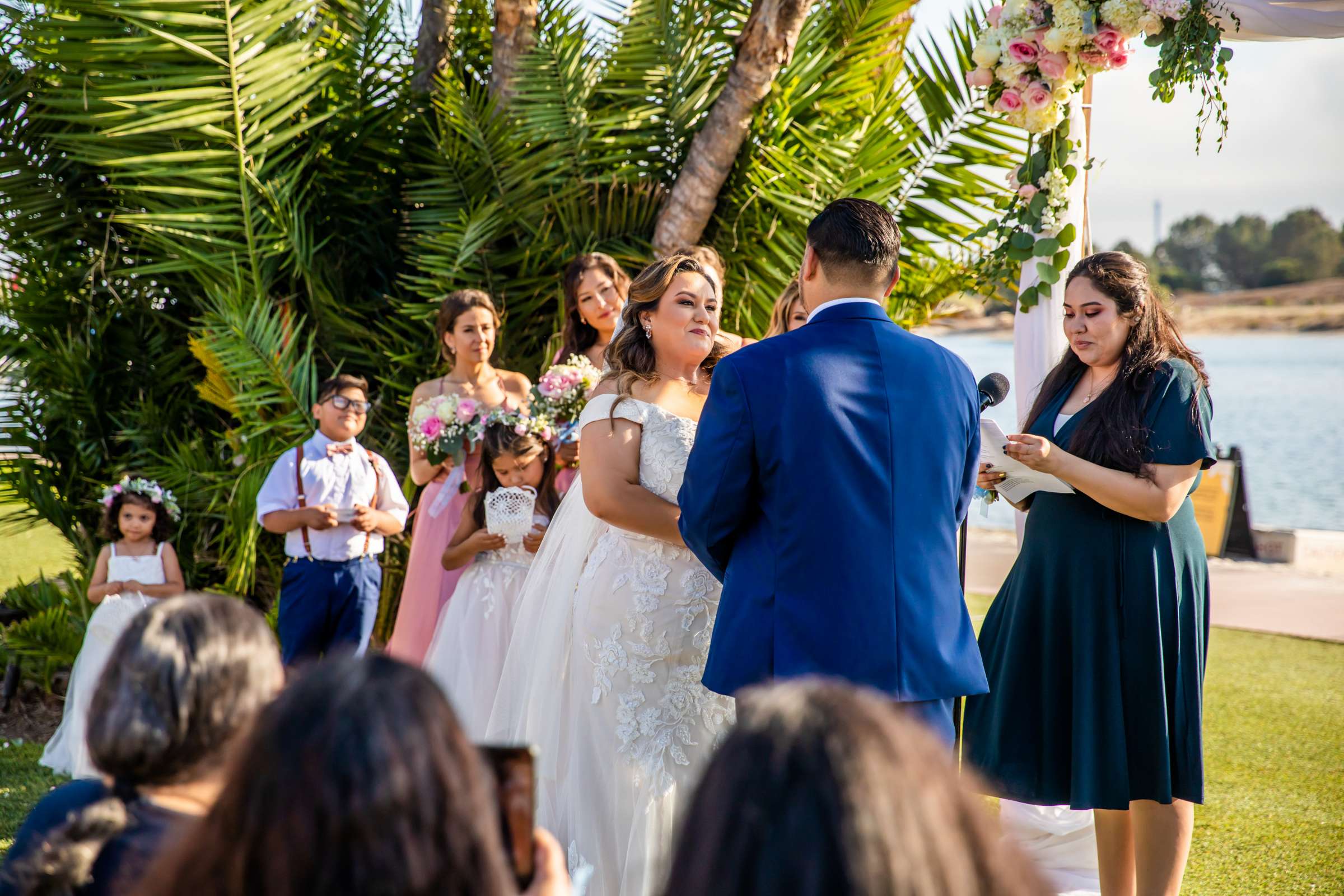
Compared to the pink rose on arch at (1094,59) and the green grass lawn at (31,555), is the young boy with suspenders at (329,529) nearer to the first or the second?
the pink rose on arch at (1094,59)

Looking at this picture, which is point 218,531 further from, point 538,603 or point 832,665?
point 832,665

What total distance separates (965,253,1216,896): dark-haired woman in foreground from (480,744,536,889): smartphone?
91.2 inches

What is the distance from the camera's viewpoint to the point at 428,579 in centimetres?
562

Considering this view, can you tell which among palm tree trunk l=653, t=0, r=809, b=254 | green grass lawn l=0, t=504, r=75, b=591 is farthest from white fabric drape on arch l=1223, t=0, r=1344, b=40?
green grass lawn l=0, t=504, r=75, b=591

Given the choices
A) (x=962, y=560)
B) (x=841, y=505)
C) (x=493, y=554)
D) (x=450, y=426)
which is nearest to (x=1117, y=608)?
(x=962, y=560)

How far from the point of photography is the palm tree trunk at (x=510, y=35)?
7.25 m

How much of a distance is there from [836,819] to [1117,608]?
266cm

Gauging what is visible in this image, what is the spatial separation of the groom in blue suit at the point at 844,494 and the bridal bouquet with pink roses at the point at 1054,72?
1.75 metres

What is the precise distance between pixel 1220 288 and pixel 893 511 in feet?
249

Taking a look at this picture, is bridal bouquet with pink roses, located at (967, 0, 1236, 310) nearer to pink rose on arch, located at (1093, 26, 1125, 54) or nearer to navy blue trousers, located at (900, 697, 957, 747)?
pink rose on arch, located at (1093, 26, 1125, 54)

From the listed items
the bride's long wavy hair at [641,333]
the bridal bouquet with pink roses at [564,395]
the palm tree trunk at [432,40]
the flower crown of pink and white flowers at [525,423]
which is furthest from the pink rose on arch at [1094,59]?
the palm tree trunk at [432,40]

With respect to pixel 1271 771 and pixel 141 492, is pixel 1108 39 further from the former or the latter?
pixel 141 492

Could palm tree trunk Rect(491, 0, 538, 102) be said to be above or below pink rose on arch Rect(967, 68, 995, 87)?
above

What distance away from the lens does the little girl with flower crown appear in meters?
5.66
